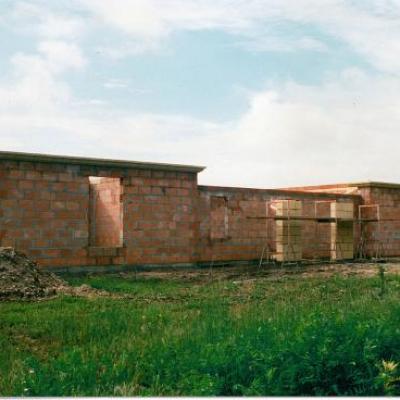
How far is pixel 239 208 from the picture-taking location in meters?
19.6

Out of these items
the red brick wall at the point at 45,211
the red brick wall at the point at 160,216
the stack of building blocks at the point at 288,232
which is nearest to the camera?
the red brick wall at the point at 45,211

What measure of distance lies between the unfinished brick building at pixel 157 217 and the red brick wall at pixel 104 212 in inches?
1.3

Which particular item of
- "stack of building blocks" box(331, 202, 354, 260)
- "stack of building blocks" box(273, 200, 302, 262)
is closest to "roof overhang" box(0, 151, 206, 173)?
"stack of building blocks" box(273, 200, 302, 262)

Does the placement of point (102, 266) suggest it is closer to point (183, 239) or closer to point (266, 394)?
point (183, 239)

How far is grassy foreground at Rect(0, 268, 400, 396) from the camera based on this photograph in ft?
17.1

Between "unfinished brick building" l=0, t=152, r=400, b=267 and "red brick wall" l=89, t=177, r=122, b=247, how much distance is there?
0.11ft

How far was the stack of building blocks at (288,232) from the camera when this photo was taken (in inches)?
764

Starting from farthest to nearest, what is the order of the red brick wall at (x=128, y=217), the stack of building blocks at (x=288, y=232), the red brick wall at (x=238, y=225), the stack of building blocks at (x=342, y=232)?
the stack of building blocks at (x=342, y=232) < the stack of building blocks at (x=288, y=232) < the red brick wall at (x=238, y=225) < the red brick wall at (x=128, y=217)

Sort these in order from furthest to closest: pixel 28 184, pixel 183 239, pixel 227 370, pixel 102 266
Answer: pixel 183 239
pixel 102 266
pixel 28 184
pixel 227 370

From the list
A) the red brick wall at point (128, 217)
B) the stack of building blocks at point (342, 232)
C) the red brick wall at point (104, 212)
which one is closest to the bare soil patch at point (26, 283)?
the red brick wall at point (128, 217)

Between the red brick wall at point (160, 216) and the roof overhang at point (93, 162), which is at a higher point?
the roof overhang at point (93, 162)

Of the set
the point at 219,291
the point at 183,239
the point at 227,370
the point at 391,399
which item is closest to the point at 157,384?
the point at 227,370

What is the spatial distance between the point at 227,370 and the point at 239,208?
1419cm

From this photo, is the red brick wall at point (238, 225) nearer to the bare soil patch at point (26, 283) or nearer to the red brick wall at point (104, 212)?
the red brick wall at point (104, 212)
